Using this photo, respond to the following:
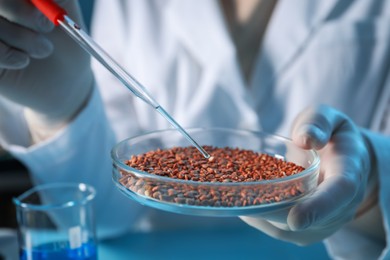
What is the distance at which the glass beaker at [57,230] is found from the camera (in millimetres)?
771

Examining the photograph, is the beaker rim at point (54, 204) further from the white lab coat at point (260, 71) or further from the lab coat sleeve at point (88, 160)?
the white lab coat at point (260, 71)

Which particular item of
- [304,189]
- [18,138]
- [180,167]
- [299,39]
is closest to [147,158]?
[180,167]

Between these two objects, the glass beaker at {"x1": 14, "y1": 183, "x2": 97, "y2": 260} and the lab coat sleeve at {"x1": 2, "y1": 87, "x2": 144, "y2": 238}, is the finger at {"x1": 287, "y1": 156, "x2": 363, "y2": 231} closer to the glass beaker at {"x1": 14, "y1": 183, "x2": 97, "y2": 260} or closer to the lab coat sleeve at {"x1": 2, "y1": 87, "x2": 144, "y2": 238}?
the glass beaker at {"x1": 14, "y1": 183, "x2": 97, "y2": 260}

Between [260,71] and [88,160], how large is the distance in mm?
439

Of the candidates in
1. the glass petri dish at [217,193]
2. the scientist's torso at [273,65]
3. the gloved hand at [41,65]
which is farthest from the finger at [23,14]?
the scientist's torso at [273,65]

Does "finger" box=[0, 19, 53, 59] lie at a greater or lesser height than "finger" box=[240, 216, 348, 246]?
greater

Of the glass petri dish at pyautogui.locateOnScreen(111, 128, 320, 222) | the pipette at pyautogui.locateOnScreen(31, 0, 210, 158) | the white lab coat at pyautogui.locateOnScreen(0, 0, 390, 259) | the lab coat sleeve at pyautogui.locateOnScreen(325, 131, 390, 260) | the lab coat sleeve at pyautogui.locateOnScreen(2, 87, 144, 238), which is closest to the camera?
the glass petri dish at pyautogui.locateOnScreen(111, 128, 320, 222)

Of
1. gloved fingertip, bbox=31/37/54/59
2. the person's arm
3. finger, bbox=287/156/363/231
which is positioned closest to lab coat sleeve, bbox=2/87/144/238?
the person's arm

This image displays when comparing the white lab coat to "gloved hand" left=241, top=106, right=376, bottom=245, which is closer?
"gloved hand" left=241, top=106, right=376, bottom=245

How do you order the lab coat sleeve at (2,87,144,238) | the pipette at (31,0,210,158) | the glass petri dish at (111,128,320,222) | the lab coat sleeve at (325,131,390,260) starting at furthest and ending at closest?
the lab coat sleeve at (2,87,144,238) < the lab coat sleeve at (325,131,390,260) < the pipette at (31,0,210,158) < the glass petri dish at (111,128,320,222)

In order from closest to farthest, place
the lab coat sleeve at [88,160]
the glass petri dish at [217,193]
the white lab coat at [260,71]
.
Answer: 1. the glass petri dish at [217,193]
2. the lab coat sleeve at [88,160]
3. the white lab coat at [260,71]

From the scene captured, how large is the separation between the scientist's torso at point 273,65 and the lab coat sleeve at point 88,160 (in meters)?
0.12

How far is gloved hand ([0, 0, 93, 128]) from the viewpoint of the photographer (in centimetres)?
79

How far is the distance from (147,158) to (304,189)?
21 cm
